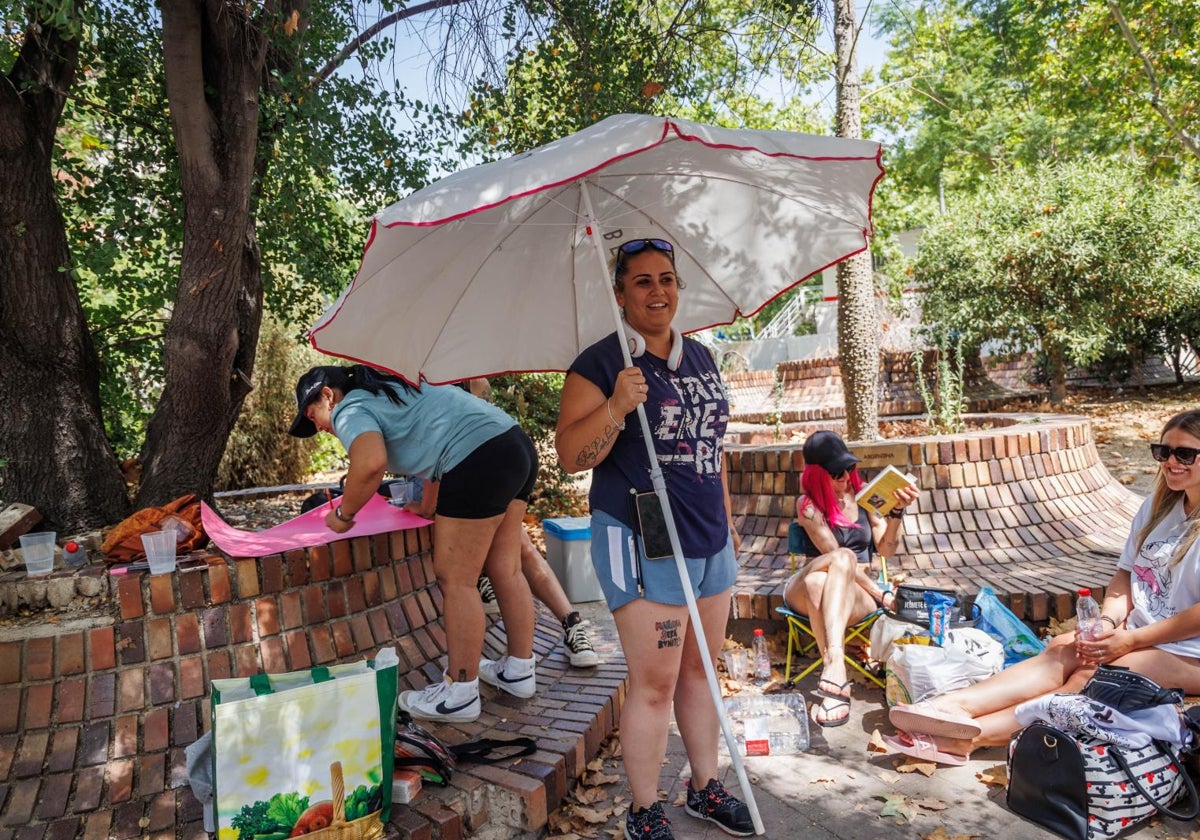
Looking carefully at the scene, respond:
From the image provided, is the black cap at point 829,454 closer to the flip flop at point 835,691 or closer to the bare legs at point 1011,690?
the flip flop at point 835,691

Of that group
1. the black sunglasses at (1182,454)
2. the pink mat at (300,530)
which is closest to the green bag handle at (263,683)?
the pink mat at (300,530)

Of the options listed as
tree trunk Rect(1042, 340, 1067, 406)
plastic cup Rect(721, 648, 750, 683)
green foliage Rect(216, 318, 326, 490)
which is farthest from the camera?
tree trunk Rect(1042, 340, 1067, 406)

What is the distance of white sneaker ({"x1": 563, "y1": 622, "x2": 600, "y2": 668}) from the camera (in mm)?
3965

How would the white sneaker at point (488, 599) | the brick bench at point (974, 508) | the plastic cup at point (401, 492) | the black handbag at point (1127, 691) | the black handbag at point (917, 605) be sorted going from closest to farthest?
the black handbag at point (1127, 691) → the black handbag at point (917, 605) → the plastic cup at point (401, 492) → the white sneaker at point (488, 599) → the brick bench at point (974, 508)

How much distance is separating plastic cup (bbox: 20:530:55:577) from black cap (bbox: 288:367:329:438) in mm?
1052

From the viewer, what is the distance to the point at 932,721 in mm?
3334

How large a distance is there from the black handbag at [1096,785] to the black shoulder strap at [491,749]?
1743 millimetres

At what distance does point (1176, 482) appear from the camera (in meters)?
3.26

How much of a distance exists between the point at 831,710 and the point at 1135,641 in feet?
4.00

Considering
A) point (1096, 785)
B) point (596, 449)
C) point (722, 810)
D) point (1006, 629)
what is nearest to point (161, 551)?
point (596, 449)

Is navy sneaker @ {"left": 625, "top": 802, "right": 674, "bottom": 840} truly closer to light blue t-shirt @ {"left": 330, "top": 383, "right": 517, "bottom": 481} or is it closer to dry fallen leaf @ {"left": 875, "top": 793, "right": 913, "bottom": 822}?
dry fallen leaf @ {"left": 875, "top": 793, "right": 913, "bottom": 822}

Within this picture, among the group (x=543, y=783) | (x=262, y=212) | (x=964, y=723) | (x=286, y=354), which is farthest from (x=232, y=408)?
(x=286, y=354)

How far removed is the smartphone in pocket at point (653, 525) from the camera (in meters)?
2.50

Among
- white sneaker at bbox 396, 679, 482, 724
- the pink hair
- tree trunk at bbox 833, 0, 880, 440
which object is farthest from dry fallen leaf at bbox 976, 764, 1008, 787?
tree trunk at bbox 833, 0, 880, 440
